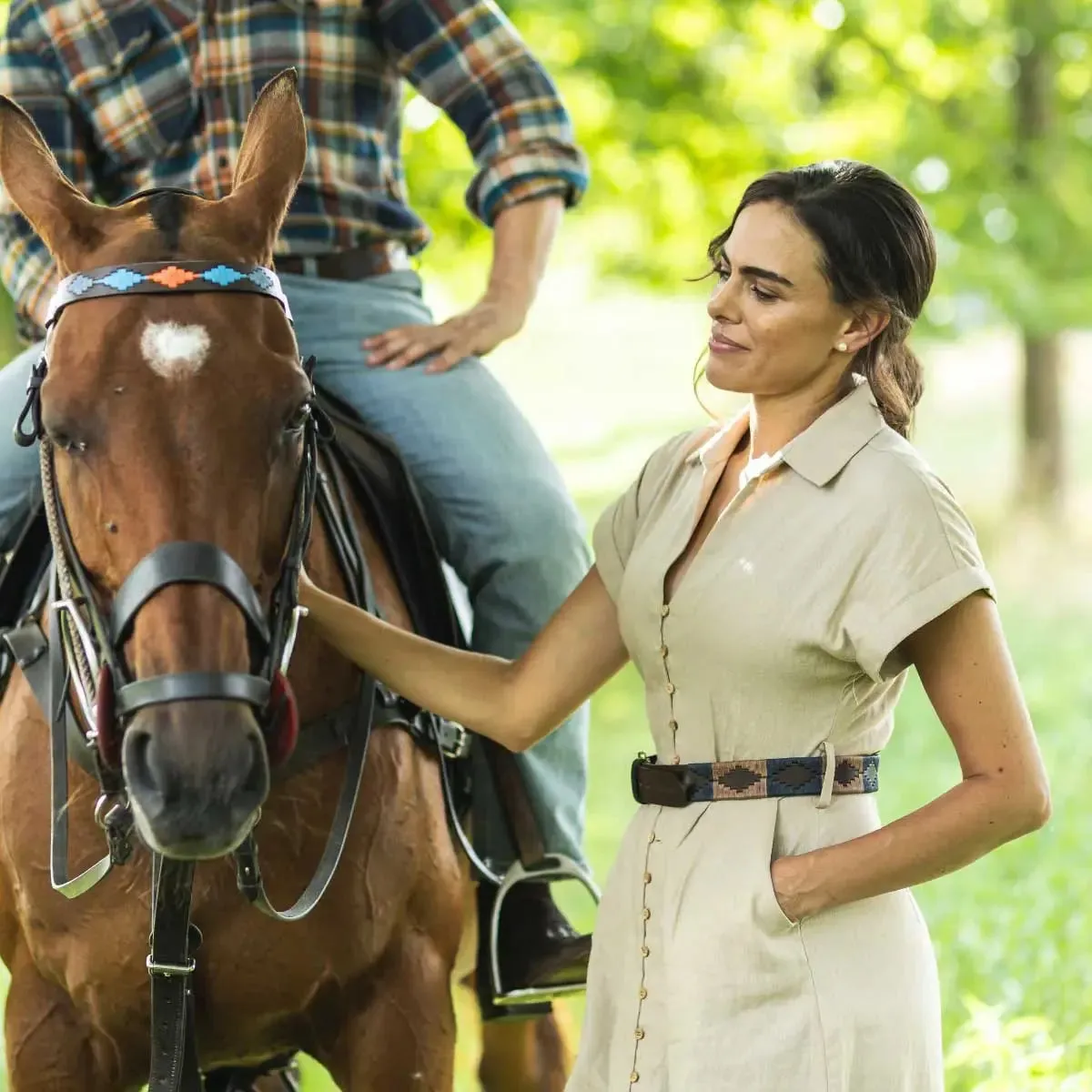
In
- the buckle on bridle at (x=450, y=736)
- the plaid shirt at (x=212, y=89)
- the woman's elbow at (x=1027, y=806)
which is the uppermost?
the plaid shirt at (x=212, y=89)

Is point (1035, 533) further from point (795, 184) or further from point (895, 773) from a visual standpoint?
point (795, 184)

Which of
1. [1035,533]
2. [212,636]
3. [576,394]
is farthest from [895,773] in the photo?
[576,394]

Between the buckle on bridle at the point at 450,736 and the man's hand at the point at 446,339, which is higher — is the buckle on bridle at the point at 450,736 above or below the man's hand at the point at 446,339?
below

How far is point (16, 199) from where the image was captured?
248 cm

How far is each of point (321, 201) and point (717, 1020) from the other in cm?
200

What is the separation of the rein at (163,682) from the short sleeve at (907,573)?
0.86 metres

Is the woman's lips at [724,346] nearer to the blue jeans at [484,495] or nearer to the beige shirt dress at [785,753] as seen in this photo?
the beige shirt dress at [785,753]

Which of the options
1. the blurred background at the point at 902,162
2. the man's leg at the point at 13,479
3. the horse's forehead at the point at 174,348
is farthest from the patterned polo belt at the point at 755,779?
the blurred background at the point at 902,162

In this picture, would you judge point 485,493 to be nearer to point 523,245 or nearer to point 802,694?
point 523,245

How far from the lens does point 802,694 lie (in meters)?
2.60

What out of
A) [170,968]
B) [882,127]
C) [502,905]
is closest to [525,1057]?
[502,905]

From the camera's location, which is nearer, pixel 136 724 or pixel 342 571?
pixel 136 724

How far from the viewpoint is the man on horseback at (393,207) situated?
3.45 metres

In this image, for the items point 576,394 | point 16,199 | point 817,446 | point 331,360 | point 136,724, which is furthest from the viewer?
point 576,394
